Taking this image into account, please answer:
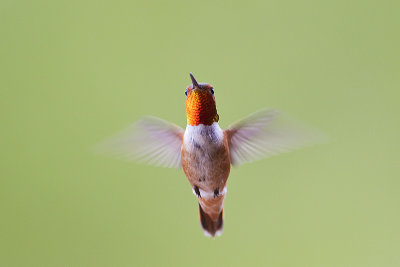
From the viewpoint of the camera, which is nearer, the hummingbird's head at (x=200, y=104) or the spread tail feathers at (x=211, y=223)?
the hummingbird's head at (x=200, y=104)

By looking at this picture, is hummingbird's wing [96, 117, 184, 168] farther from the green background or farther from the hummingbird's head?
the green background

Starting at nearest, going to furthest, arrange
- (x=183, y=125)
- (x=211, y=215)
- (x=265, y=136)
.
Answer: (x=265, y=136) < (x=211, y=215) < (x=183, y=125)

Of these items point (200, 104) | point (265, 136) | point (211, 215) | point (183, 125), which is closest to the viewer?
point (200, 104)

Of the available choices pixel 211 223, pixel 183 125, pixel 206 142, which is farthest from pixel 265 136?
pixel 183 125

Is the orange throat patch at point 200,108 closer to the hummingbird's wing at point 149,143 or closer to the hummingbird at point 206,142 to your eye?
the hummingbird at point 206,142

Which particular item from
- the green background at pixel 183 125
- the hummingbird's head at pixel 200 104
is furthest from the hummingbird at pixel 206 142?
the green background at pixel 183 125

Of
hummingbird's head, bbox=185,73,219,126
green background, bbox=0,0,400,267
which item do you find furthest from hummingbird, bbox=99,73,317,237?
green background, bbox=0,0,400,267

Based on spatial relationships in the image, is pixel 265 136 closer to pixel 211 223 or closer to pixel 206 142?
pixel 206 142
